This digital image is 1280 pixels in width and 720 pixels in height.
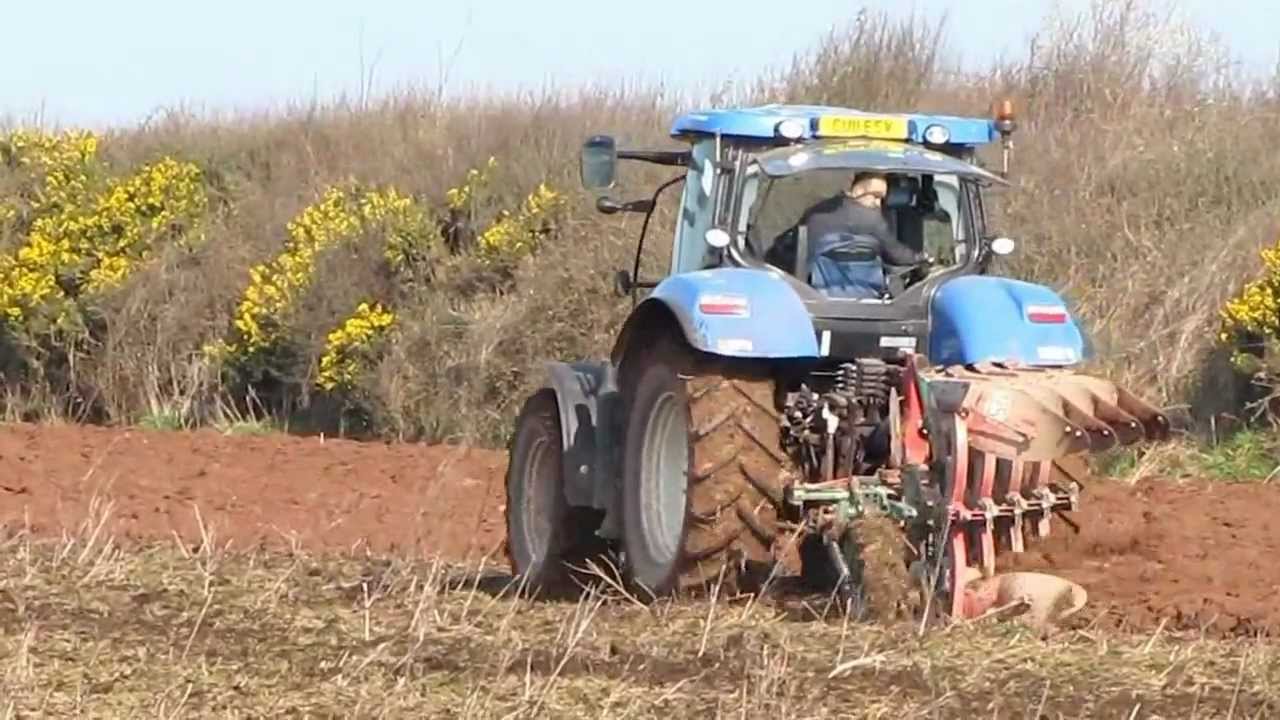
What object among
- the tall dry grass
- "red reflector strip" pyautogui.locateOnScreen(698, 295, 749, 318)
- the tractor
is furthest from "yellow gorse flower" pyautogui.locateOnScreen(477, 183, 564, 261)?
"red reflector strip" pyautogui.locateOnScreen(698, 295, 749, 318)

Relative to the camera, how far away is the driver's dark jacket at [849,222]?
26.8 ft

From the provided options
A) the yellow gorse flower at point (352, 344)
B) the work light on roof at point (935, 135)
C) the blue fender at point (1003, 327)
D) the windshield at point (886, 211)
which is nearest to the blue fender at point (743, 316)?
the blue fender at point (1003, 327)

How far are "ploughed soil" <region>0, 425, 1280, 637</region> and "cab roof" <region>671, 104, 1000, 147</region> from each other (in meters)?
1.45

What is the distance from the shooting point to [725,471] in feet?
24.6

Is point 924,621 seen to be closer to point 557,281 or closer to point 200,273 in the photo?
point 557,281

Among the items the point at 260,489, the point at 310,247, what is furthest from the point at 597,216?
the point at 260,489

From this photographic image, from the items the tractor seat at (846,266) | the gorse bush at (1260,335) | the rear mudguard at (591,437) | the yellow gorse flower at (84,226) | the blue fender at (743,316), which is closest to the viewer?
the blue fender at (743,316)

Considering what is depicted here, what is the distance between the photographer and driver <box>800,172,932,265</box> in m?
8.17

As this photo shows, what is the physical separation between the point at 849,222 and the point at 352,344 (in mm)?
10269

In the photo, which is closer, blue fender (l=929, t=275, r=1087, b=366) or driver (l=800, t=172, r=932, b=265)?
blue fender (l=929, t=275, r=1087, b=366)

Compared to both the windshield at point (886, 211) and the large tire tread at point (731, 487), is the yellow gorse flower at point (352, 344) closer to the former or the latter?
the windshield at point (886, 211)

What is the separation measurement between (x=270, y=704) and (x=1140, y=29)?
582 inches

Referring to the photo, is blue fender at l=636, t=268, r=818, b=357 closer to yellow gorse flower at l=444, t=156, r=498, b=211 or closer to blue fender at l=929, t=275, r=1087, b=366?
blue fender at l=929, t=275, r=1087, b=366

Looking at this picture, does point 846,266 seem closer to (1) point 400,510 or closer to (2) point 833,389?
(2) point 833,389
